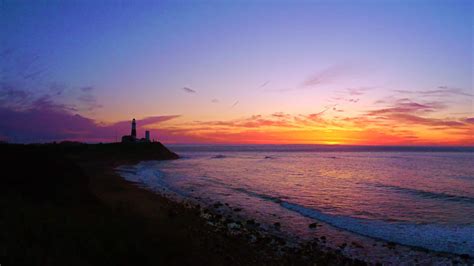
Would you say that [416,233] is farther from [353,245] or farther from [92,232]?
[92,232]

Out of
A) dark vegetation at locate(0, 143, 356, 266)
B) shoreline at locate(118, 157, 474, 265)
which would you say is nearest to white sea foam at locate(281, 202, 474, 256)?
shoreline at locate(118, 157, 474, 265)

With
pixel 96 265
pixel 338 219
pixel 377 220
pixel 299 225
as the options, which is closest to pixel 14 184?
pixel 96 265

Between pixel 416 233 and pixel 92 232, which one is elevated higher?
pixel 92 232

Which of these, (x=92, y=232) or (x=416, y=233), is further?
(x=416, y=233)

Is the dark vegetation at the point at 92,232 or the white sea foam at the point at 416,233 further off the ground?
the dark vegetation at the point at 92,232

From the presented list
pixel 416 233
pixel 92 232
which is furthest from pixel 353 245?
pixel 92 232

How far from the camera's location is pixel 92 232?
10.5m

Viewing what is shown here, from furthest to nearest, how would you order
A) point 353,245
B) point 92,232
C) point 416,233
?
1. point 416,233
2. point 353,245
3. point 92,232

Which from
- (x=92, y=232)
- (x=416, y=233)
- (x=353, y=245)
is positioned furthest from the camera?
(x=416, y=233)

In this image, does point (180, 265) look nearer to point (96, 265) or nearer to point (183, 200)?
point (96, 265)

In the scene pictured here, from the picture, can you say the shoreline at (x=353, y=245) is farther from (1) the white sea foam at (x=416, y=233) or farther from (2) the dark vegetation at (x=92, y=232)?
(2) the dark vegetation at (x=92, y=232)

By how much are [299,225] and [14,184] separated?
1471 cm

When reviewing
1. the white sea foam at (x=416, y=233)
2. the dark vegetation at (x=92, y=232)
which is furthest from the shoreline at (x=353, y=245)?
the dark vegetation at (x=92, y=232)

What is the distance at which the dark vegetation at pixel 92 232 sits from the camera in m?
8.76
